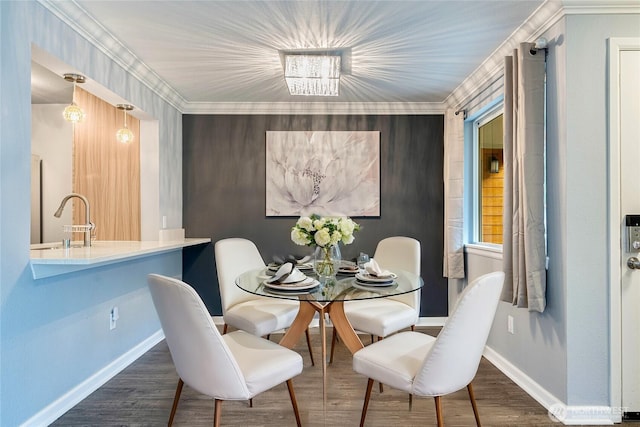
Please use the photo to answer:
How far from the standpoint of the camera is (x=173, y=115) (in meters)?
3.77

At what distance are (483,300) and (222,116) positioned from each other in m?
3.20

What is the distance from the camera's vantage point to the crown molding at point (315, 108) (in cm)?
390

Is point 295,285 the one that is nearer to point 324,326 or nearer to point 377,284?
point 324,326

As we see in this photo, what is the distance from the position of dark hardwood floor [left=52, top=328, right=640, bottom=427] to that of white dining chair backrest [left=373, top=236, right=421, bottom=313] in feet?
2.15

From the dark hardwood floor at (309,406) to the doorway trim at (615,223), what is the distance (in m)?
0.23

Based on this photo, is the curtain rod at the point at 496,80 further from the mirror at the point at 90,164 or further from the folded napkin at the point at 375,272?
the mirror at the point at 90,164

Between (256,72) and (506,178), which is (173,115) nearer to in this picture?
(256,72)

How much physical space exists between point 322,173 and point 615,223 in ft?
8.09

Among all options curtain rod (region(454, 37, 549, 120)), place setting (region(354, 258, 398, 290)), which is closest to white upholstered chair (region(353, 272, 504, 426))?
place setting (region(354, 258, 398, 290))

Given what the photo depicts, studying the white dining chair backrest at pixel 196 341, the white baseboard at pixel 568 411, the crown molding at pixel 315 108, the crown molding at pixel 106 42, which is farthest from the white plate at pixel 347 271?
→ the crown molding at pixel 106 42

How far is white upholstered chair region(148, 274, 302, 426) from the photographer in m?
1.54

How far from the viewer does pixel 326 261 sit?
2375 millimetres

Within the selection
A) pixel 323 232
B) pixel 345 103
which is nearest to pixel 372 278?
pixel 323 232

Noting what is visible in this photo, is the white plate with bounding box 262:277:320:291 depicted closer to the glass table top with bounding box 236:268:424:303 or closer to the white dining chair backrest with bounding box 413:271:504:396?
the glass table top with bounding box 236:268:424:303
